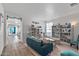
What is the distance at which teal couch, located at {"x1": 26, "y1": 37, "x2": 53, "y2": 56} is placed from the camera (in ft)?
11.5

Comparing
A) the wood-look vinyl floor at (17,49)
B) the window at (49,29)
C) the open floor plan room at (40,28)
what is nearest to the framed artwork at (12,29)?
the open floor plan room at (40,28)

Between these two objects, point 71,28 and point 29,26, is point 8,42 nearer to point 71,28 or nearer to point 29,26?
point 29,26

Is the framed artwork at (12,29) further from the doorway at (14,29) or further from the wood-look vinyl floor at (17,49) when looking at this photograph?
the wood-look vinyl floor at (17,49)

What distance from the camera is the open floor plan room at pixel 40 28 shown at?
3.36 meters

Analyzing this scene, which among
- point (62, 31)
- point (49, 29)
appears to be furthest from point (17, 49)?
point (62, 31)

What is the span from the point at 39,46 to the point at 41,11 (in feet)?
3.60

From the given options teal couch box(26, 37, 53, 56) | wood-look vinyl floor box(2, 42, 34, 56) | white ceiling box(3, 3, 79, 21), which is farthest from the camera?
teal couch box(26, 37, 53, 56)

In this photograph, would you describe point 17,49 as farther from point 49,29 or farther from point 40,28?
point 49,29

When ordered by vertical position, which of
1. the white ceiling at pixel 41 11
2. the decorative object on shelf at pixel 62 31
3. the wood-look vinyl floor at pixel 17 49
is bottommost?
the wood-look vinyl floor at pixel 17 49

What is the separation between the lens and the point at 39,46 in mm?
3793

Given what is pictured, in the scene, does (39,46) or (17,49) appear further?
(39,46)

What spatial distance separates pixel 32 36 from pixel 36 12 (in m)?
0.72

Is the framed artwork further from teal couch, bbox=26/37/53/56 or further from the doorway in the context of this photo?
teal couch, bbox=26/37/53/56

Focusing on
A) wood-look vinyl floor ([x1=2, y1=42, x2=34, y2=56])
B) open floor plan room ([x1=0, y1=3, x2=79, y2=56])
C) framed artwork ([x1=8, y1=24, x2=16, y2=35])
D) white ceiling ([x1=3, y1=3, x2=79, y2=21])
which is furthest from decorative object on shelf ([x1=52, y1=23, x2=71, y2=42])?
framed artwork ([x1=8, y1=24, x2=16, y2=35])
